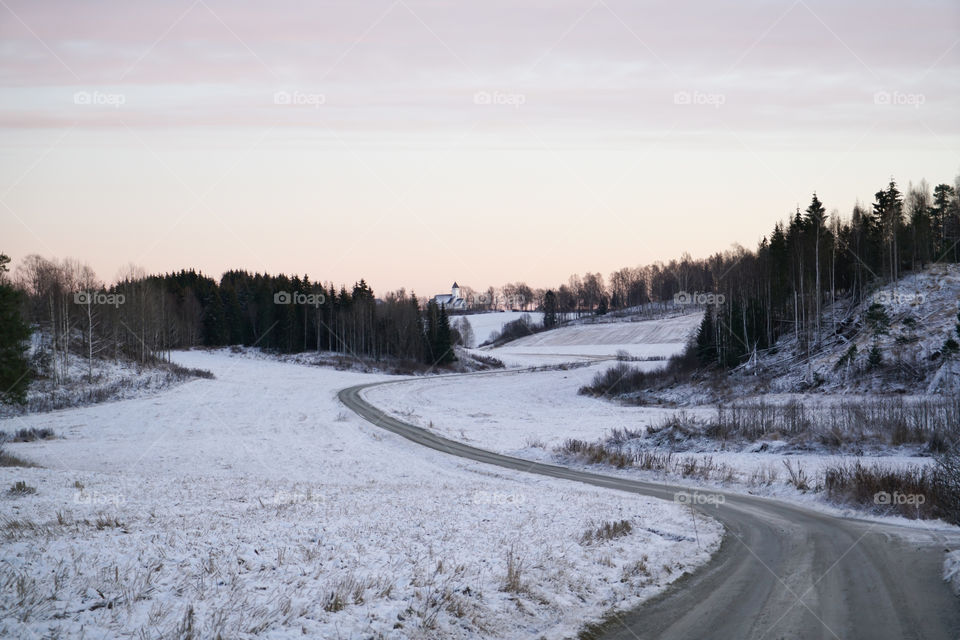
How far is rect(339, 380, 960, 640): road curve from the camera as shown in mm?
7797

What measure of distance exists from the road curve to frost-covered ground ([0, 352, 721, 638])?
25.9 inches

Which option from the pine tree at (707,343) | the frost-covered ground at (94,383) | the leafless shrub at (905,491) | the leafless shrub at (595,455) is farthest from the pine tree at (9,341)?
the pine tree at (707,343)

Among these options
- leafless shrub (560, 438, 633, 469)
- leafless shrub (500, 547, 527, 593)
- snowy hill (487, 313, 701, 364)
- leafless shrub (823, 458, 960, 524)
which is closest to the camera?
leafless shrub (500, 547, 527, 593)

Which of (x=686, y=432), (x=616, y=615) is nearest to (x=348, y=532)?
(x=616, y=615)

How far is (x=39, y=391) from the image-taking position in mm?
56156

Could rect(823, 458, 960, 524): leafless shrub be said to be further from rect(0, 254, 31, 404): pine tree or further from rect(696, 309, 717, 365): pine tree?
rect(696, 309, 717, 365): pine tree

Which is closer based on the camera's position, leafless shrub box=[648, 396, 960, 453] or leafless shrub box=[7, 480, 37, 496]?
leafless shrub box=[7, 480, 37, 496]

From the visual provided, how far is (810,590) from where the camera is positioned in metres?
9.40

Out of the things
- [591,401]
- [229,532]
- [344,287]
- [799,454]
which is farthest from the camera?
[344,287]

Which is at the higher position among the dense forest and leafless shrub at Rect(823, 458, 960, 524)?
Answer: the dense forest

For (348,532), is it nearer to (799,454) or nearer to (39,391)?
(799,454)

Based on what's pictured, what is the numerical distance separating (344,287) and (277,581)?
407 feet

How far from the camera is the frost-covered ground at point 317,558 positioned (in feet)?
22.7

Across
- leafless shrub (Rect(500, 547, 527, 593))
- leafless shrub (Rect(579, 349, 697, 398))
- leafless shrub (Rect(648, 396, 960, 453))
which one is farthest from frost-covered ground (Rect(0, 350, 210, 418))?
leafless shrub (Rect(500, 547, 527, 593))
